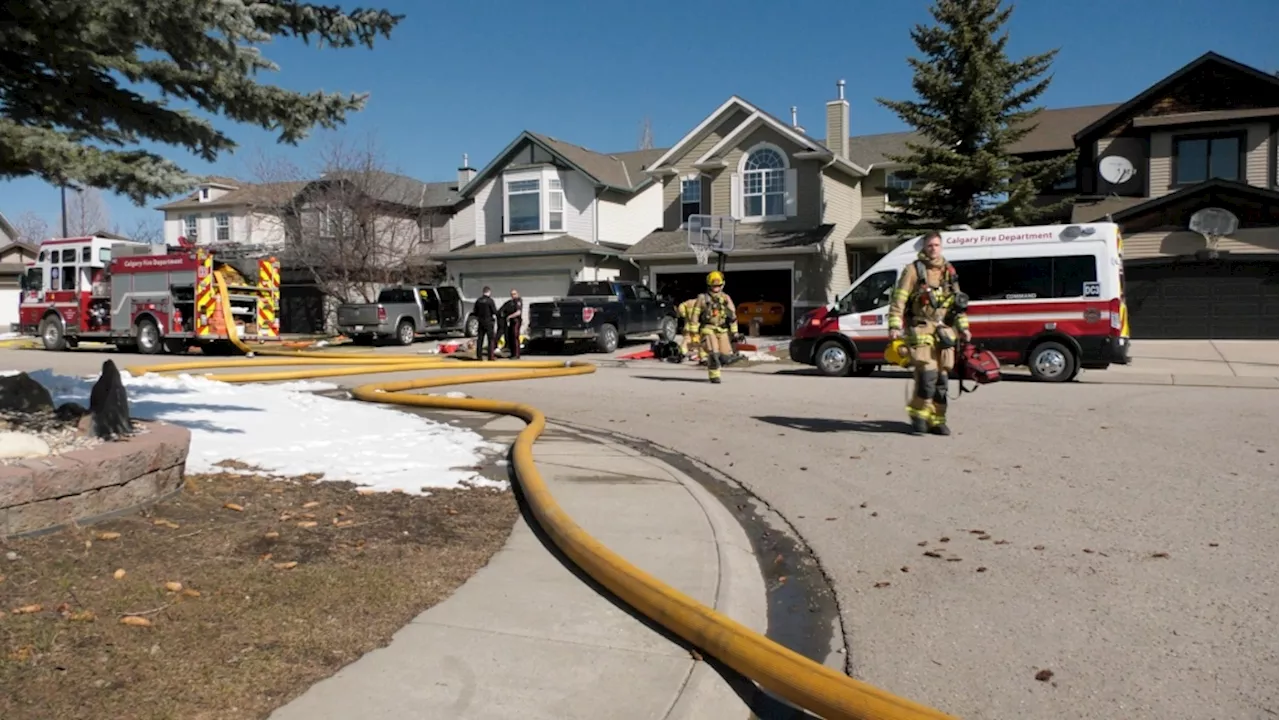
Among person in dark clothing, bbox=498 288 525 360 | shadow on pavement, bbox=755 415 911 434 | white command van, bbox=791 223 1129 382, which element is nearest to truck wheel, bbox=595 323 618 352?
person in dark clothing, bbox=498 288 525 360

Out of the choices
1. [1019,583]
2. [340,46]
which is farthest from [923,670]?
[340,46]

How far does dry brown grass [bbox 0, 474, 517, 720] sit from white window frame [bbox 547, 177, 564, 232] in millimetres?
26673

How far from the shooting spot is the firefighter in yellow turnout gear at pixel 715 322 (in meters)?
14.4

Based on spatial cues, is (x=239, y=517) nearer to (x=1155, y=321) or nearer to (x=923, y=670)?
(x=923, y=670)

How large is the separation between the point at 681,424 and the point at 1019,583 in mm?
5857

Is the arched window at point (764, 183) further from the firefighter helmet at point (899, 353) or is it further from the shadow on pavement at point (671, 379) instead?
the firefighter helmet at point (899, 353)

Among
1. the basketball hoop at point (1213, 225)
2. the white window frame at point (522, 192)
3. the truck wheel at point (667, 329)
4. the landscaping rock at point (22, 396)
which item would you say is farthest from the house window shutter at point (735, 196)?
the landscaping rock at point (22, 396)

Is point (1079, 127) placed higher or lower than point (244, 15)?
higher

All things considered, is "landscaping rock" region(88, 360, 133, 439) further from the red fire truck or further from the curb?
the red fire truck

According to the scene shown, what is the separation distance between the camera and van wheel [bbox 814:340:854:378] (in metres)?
16.2

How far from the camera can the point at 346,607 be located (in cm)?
410

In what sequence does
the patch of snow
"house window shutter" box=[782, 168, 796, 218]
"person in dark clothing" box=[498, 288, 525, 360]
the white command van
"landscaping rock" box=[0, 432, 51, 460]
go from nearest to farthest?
"landscaping rock" box=[0, 432, 51, 460]
the patch of snow
the white command van
"person in dark clothing" box=[498, 288, 525, 360]
"house window shutter" box=[782, 168, 796, 218]

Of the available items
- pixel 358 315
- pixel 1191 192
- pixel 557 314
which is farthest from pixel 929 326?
pixel 358 315

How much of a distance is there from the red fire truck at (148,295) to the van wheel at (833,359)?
52.1ft
